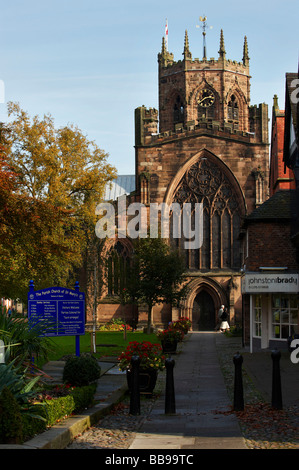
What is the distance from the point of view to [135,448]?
29.8 ft

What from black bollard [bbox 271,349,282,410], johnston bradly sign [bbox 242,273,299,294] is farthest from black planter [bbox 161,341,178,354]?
black bollard [bbox 271,349,282,410]

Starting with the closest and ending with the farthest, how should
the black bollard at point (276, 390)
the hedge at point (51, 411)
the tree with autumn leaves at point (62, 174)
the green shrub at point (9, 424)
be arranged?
the green shrub at point (9, 424) → the hedge at point (51, 411) → the black bollard at point (276, 390) → the tree with autumn leaves at point (62, 174)

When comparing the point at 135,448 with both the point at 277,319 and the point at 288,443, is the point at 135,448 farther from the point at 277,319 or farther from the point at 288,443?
the point at 277,319

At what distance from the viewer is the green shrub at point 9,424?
25.6ft

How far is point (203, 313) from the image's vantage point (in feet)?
156

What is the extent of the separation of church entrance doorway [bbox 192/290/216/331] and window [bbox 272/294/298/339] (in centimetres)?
2231

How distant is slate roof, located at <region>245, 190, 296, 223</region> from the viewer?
25.8m

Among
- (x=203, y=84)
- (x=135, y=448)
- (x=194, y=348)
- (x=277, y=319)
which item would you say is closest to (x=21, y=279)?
(x=194, y=348)

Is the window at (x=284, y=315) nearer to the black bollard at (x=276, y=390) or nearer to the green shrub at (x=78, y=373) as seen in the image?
the black bollard at (x=276, y=390)

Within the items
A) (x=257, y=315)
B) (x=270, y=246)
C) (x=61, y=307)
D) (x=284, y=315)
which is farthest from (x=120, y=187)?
(x=61, y=307)

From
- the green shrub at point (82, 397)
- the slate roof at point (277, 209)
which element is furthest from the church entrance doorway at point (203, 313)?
the green shrub at point (82, 397)

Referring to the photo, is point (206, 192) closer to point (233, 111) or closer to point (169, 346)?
point (233, 111)

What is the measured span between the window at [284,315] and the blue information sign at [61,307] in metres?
9.61

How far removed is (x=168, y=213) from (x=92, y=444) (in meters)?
37.9
